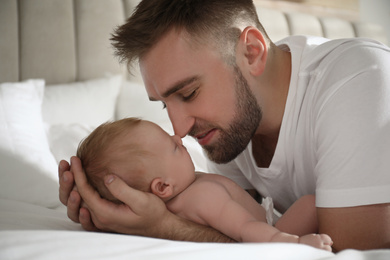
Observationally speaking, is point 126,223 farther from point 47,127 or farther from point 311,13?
point 311,13

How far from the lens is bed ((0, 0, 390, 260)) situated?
4.99 ft

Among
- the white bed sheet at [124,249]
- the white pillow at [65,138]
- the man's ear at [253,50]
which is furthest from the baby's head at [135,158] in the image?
the white pillow at [65,138]

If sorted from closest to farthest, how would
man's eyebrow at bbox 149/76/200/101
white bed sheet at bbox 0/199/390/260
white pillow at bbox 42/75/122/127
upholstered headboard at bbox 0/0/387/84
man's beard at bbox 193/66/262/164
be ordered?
1. white bed sheet at bbox 0/199/390/260
2. man's eyebrow at bbox 149/76/200/101
3. man's beard at bbox 193/66/262/164
4. white pillow at bbox 42/75/122/127
5. upholstered headboard at bbox 0/0/387/84

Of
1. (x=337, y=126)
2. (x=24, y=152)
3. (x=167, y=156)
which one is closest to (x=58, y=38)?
(x=24, y=152)

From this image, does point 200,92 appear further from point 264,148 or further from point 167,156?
point 264,148

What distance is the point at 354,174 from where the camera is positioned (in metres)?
1.01

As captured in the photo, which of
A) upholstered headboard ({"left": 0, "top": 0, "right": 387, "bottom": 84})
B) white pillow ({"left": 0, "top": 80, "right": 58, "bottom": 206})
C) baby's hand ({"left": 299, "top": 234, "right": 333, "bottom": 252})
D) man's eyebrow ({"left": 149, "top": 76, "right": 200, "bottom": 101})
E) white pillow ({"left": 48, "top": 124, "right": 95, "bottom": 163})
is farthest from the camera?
upholstered headboard ({"left": 0, "top": 0, "right": 387, "bottom": 84})

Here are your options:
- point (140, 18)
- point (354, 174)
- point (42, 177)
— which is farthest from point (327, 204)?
point (42, 177)

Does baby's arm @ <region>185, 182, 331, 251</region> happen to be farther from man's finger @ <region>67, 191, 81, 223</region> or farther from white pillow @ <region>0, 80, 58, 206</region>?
white pillow @ <region>0, 80, 58, 206</region>

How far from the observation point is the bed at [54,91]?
152 cm

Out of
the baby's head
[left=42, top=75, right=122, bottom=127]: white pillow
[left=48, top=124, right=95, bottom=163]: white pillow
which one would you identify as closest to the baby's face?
the baby's head

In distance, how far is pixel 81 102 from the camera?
2166 mm

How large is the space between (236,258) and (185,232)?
1.16 feet

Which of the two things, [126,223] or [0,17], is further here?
[0,17]
